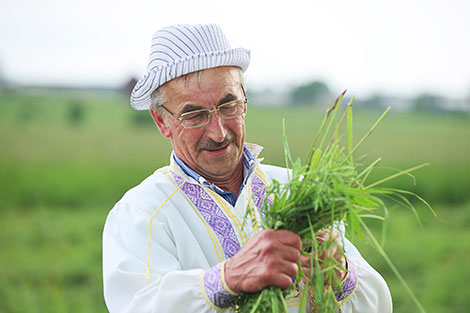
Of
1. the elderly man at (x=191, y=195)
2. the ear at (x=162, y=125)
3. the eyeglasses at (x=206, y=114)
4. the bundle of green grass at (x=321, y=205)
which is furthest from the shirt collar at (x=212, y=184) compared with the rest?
the bundle of green grass at (x=321, y=205)

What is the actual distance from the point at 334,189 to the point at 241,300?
0.51 metres

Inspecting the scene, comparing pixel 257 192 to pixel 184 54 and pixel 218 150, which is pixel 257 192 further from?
pixel 184 54

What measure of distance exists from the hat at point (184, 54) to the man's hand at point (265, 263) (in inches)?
32.6

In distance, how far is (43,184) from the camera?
50.6 ft

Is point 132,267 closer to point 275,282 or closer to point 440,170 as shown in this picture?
point 275,282

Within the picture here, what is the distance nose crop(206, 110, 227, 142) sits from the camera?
2.26 m

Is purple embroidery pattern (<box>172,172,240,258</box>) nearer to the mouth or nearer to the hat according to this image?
the mouth

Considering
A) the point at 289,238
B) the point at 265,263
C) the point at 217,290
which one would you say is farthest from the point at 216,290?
the point at 289,238

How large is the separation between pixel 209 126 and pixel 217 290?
73 centimetres

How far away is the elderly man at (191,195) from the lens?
2.08m

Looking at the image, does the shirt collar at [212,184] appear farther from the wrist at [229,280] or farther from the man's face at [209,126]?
the wrist at [229,280]

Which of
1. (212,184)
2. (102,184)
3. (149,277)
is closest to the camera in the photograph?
(149,277)

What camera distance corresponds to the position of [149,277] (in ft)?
6.64

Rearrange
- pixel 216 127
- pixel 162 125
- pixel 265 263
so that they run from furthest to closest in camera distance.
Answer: pixel 162 125 → pixel 216 127 → pixel 265 263
